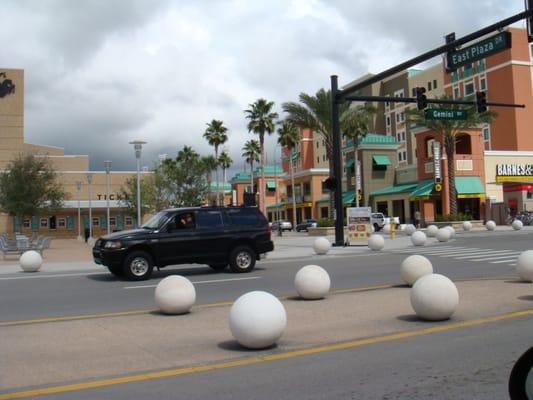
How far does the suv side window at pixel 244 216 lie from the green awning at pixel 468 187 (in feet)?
127

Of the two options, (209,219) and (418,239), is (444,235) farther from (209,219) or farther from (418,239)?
(209,219)

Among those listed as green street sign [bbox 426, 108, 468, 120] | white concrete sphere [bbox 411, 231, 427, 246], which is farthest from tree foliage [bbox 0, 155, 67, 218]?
green street sign [bbox 426, 108, 468, 120]

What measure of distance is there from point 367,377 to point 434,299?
120 inches

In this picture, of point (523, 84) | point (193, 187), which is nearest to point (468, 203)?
point (523, 84)

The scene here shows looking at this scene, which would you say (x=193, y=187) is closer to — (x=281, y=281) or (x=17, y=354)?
(x=281, y=281)

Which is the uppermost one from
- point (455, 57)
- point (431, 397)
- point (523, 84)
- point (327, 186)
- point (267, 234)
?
point (523, 84)

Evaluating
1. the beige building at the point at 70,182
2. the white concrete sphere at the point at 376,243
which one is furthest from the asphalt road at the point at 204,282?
the beige building at the point at 70,182

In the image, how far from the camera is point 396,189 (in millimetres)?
61562

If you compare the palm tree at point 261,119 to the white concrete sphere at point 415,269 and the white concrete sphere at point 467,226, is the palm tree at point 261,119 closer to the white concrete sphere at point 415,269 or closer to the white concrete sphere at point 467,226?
the white concrete sphere at point 467,226

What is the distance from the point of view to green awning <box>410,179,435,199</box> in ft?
176

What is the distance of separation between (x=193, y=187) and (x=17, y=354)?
45.1 meters

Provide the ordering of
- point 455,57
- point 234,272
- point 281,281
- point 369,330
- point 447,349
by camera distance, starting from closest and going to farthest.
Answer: point 447,349 → point 369,330 → point 281,281 → point 234,272 → point 455,57

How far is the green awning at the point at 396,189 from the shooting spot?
5903cm

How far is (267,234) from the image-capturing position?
18.0 meters
